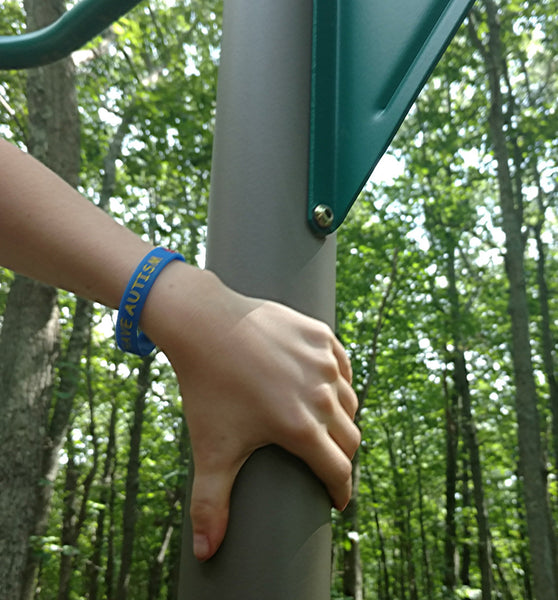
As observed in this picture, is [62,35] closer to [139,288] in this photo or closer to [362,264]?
[139,288]

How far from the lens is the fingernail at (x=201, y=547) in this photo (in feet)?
2.17

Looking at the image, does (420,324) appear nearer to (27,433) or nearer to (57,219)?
(27,433)

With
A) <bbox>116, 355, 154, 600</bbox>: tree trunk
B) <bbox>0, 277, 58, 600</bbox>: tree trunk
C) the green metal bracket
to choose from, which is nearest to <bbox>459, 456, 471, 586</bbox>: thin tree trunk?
<bbox>116, 355, 154, 600</bbox>: tree trunk

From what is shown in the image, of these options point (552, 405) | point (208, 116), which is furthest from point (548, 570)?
point (208, 116)

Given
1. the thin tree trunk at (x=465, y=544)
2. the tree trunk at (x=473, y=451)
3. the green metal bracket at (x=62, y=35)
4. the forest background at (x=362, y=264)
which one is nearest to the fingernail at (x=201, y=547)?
the green metal bracket at (x=62, y=35)

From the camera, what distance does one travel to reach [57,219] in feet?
2.39

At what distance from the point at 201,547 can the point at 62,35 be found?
1169 millimetres

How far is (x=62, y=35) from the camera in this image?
1.37 meters

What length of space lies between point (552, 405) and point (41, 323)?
10.6 meters

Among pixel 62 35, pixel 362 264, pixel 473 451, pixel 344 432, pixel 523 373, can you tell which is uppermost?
pixel 362 264

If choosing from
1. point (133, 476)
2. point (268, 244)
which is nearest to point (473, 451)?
point (133, 476)

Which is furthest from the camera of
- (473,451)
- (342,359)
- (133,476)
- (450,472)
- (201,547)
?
(450,472)

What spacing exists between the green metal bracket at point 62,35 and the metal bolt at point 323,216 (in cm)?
75

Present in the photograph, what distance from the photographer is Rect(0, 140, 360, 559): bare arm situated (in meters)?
0.67
